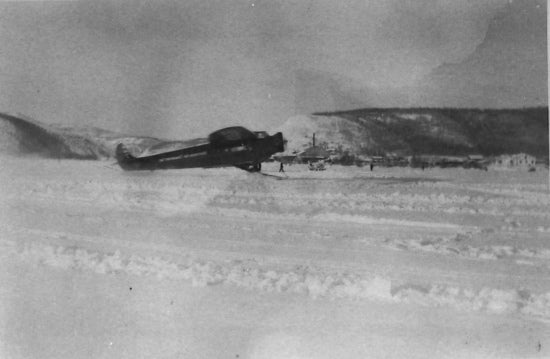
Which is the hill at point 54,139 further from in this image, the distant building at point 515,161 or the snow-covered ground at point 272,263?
the distant building at point 515,161

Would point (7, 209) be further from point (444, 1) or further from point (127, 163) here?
point (444, 1)

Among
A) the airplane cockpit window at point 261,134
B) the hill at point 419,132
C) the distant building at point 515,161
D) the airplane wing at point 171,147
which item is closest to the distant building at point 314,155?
the hill at point 419,132

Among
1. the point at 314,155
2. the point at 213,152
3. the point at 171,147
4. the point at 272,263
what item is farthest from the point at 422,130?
the point at 171,147

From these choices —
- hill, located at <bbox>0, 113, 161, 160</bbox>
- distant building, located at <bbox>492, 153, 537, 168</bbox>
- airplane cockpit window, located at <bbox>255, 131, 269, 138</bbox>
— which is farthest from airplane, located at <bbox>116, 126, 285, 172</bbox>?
distant building, located at <bbox>492, 153, 537, 168</bbox>

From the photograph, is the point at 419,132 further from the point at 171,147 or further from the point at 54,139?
the point at 54,139

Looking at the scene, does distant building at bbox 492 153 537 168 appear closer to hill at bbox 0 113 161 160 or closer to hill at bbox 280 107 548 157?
hill at bbox 280 107 548 157

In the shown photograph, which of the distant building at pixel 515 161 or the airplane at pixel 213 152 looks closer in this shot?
the distant building at pixel 515 161
